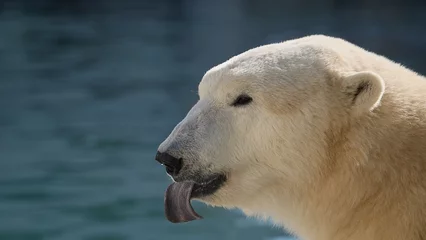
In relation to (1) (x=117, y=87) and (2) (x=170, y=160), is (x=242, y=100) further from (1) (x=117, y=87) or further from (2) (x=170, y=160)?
(1) (x=117, y=87)

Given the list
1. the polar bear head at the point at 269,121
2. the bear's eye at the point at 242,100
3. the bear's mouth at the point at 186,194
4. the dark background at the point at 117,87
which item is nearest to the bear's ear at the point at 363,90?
the polar bear head at the point at 269,121

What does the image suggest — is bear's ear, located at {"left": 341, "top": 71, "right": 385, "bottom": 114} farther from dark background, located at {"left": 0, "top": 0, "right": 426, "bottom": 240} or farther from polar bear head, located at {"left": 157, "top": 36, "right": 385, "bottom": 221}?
dark background, located at {"left": 0, "top": 0, "right": 426, "bottom": 240}

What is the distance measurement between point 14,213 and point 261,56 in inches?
135

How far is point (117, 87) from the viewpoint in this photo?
824 cm

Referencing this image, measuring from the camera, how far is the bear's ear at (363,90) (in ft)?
6.49

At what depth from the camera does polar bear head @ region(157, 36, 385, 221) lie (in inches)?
81.3

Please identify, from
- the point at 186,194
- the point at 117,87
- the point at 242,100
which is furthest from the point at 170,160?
the point at 117,87

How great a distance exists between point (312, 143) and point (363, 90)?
0.63 feet

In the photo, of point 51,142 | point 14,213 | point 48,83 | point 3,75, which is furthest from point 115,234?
point 3,75

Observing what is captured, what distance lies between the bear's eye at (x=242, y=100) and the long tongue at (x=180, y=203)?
10.2 inches

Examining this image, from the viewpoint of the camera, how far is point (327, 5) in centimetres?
1407

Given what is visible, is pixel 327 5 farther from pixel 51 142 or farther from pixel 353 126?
→ pixel 353 126

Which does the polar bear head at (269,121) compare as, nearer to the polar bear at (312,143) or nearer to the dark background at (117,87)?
the polar bear at (312,143)

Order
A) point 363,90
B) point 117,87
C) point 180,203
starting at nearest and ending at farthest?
point 363,90
point 180,203
point 117,87
